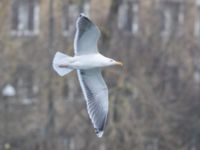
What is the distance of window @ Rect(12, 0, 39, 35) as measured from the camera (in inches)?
915

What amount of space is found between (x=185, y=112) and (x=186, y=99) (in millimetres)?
371

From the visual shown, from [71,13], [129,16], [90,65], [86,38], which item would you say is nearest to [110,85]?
[71,13]

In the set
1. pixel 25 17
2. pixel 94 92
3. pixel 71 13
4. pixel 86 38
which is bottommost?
pixel 25 17

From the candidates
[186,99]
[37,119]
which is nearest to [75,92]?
[37,119]

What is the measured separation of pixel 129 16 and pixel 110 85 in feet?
20.1

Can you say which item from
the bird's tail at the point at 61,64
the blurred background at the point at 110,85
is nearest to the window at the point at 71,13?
the blurred background at the point at 110,85

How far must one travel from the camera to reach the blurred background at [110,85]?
18.7 m

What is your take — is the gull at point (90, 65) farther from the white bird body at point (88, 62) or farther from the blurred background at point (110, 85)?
the blurred background at point (110, 85)

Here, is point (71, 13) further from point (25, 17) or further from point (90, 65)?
point (90, 65)

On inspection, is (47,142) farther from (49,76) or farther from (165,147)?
(165,147)

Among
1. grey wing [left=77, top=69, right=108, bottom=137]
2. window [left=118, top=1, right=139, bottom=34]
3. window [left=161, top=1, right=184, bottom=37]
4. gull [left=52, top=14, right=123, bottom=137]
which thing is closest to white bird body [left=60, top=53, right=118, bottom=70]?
gull [left=52, top=14, right=123, bottom=137]

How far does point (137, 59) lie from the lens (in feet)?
68.7

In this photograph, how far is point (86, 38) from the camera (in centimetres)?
621

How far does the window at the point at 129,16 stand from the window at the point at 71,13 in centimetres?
255
